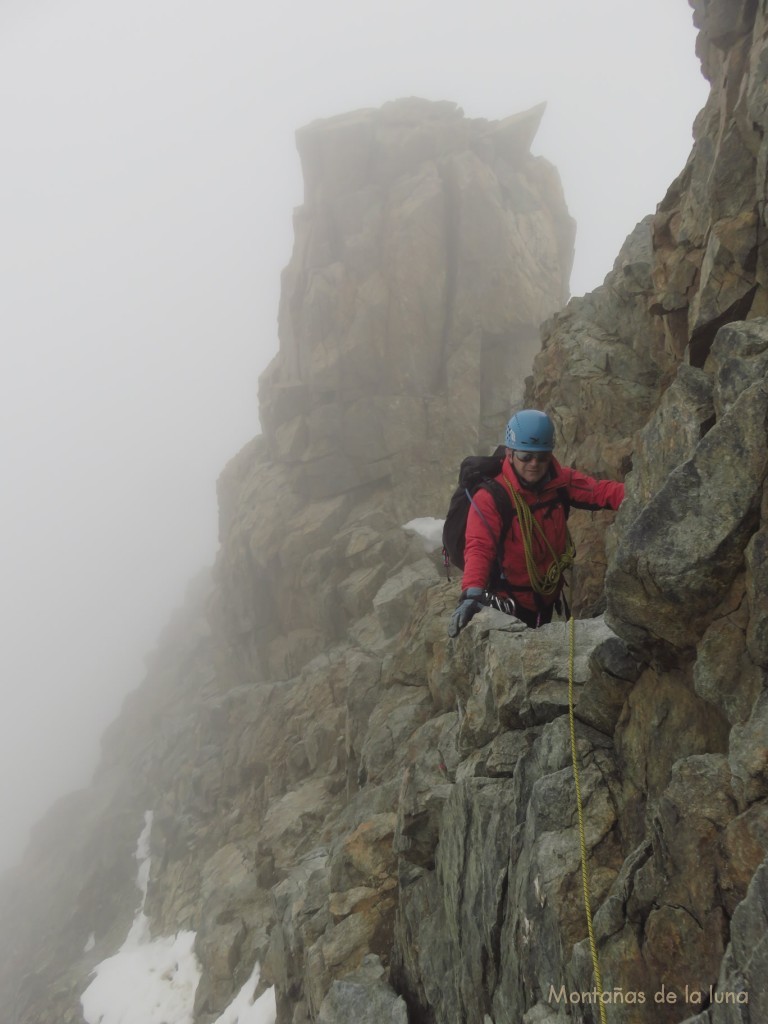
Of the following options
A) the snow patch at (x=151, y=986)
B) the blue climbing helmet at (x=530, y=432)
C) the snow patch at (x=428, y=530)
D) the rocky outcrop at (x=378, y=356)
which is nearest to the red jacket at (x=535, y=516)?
the blue climbing helmet at (x=530, y=432)

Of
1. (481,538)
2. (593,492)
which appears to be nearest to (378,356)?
(593,492)

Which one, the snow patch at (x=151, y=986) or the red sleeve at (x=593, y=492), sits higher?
the red sleeve at (x=593, y=492)

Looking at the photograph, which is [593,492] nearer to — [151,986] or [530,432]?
[530,432]

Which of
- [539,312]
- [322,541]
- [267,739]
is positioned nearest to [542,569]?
[267,739]

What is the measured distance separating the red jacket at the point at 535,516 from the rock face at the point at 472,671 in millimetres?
669

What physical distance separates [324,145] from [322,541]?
110 ft

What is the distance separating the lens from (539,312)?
4625 cm

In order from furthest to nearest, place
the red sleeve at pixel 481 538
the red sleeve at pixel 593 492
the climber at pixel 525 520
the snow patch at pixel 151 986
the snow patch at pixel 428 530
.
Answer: the snow patch at pixel 428 530 < the snow patch at pixel 151 986 < the red sleeve at pixel 593 492 < the climber at pixel 525 520 < the red sleeve at pixel 481 538

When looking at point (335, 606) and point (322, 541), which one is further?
point (322, 541)

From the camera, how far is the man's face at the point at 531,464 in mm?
8859

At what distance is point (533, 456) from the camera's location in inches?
348

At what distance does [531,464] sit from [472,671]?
5.04 metres

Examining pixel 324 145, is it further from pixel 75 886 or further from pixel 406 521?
pixel 75 886

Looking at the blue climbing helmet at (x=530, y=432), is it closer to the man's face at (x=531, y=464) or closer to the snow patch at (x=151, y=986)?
the man's face at (x=531, y=464)
